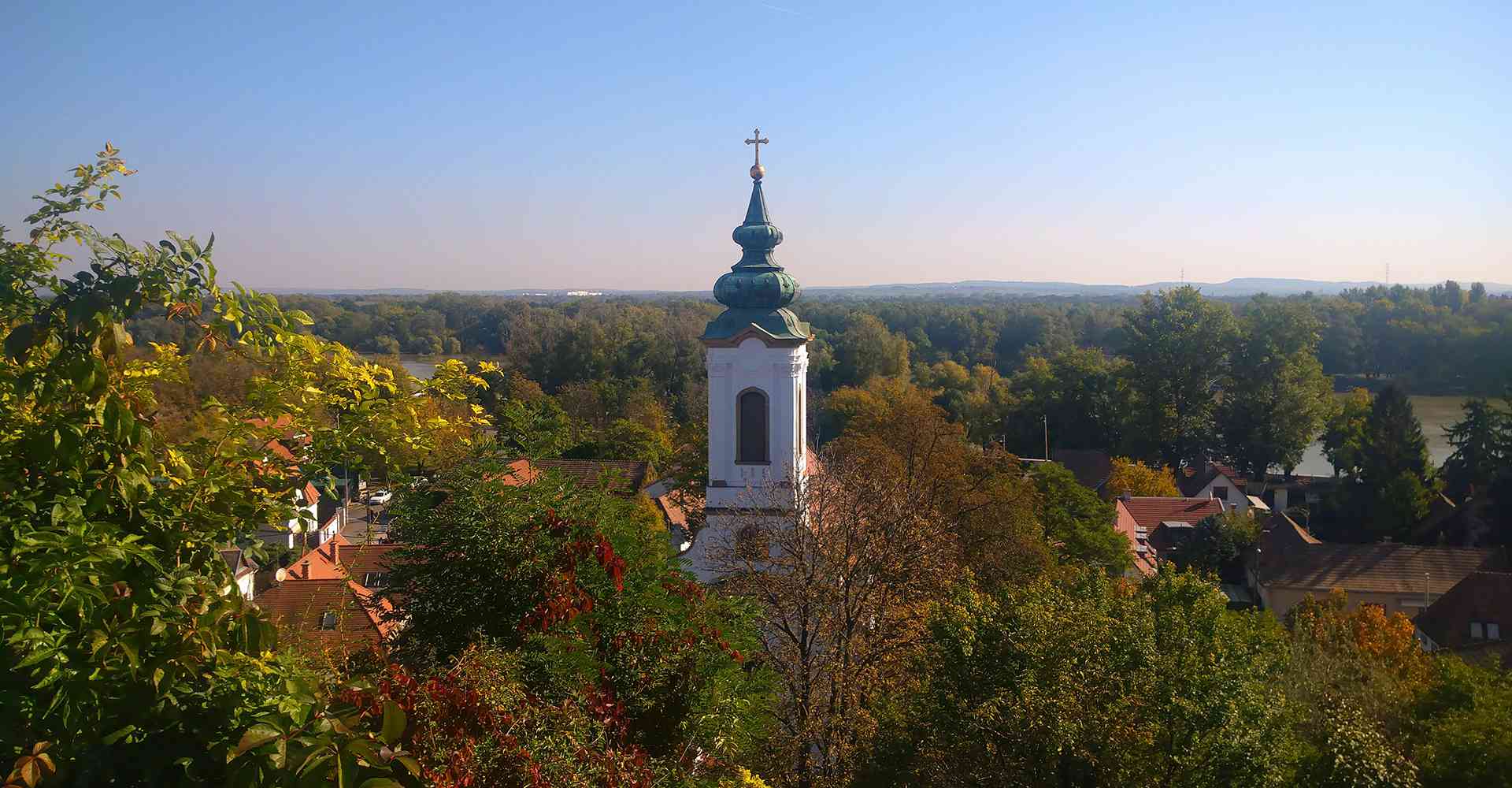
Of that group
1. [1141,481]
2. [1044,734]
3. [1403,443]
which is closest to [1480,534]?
[1403,443]

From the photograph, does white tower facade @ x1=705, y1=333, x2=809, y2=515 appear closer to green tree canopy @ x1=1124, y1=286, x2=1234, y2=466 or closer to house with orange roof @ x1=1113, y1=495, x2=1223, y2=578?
house with orange roof @ x1=1113, y1=495, x2=1223, y2=578

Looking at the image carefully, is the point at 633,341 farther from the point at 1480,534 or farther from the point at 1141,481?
the point at 1480,534

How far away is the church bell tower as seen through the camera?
59.5 feet

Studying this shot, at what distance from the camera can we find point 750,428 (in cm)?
1839

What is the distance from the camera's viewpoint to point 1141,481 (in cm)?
3900

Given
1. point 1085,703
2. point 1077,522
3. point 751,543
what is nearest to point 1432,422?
point 1077,522

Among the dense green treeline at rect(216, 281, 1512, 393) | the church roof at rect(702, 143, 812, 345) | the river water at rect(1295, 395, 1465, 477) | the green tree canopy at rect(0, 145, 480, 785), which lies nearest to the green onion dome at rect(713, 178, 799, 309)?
the church roof at rect(702, 143, 812, 345)

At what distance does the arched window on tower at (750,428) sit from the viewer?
1831 centimetres

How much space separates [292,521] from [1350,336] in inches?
2918

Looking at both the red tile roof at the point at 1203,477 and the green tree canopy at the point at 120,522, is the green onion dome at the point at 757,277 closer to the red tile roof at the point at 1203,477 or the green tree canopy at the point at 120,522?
the green tree canopy at the point at 120,522

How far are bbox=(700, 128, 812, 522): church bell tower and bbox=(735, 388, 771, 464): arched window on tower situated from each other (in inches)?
0.6

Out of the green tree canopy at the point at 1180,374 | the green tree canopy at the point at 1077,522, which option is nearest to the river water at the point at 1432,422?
the green tree canopy at the point at 1180,374

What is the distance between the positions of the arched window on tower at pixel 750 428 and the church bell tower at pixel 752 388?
0.01m

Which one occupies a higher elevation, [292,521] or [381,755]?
[292,521]
